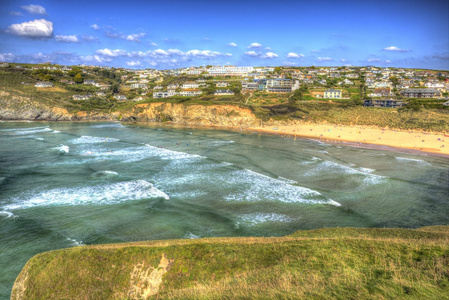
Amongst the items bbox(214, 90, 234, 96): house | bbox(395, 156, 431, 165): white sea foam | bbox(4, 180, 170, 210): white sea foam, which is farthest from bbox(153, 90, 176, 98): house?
bbox(395, 156, 431, 165): white sea foam

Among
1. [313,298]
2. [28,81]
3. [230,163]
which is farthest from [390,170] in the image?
[28,81]

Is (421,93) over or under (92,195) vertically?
over

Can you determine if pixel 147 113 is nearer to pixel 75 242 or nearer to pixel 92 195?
pixel 92 195

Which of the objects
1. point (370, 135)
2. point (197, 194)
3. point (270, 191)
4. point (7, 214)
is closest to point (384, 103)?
point (370, 135)

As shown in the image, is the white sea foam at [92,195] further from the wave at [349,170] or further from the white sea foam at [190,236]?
the wave at [349,170]

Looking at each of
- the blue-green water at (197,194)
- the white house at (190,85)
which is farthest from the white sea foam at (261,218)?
the white house at (190,85)

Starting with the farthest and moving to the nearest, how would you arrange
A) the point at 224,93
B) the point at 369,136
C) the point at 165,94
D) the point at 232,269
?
1. the point at 165,94
2. the point at 224,93
3. the point at 369,136
4. the point at 232,269

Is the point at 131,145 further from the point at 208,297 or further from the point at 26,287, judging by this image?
the point at 208,297
